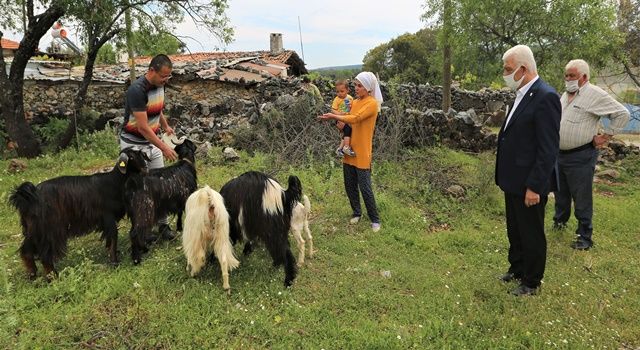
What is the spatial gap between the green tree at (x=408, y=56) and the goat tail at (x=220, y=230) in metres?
29.9

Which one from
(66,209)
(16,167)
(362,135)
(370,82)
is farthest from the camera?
(16,167)

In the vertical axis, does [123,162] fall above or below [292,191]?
above

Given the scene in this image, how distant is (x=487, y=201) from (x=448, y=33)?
6697mm

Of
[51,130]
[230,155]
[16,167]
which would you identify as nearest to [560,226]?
[230,155]

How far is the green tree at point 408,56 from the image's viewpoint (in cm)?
3247

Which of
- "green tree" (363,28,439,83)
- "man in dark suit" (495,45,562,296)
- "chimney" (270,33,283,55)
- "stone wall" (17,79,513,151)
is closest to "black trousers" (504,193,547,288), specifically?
"man in dark suit" (495,45,562,296)

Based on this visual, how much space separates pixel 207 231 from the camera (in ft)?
11.5

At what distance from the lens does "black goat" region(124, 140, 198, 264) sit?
395 cm

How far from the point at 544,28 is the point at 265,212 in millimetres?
10268

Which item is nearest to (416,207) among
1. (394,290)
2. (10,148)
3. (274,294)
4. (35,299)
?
(394,290)

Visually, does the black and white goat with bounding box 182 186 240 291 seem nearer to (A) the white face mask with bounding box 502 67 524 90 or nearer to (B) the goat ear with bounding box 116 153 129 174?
(B) the goat ear with bounding box 116 153 129 174

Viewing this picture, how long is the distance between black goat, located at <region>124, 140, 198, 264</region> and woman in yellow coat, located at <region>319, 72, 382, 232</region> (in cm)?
172

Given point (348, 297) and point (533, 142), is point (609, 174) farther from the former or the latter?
point (348, 297)

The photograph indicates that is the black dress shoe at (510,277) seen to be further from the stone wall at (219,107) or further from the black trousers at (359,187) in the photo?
the stone wall at (219,107)
